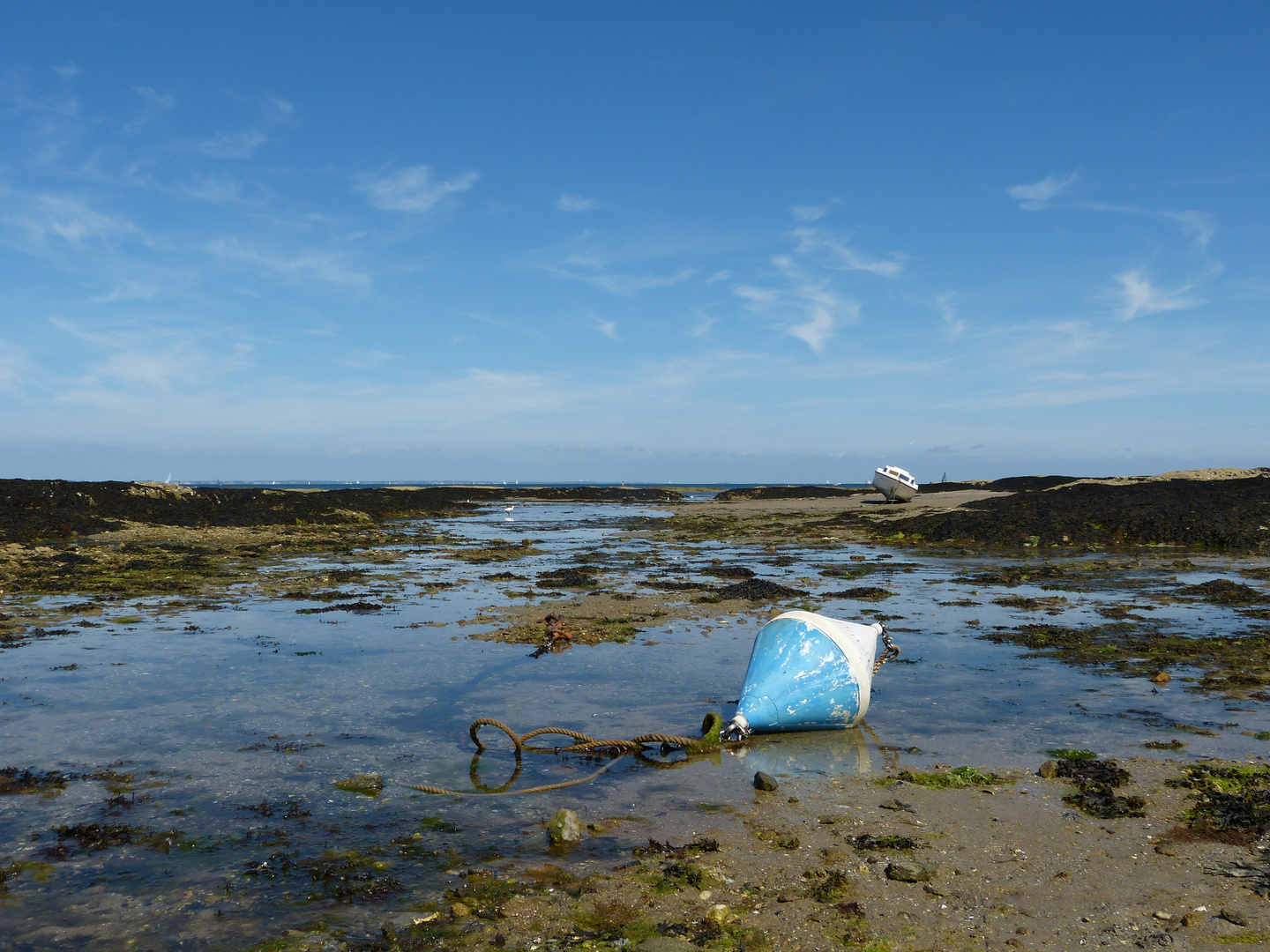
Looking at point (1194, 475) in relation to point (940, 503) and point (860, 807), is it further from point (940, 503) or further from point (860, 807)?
point (860, 807)

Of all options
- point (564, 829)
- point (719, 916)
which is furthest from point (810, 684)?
point (719, 916)

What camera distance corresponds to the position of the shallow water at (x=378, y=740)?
4.86 metres

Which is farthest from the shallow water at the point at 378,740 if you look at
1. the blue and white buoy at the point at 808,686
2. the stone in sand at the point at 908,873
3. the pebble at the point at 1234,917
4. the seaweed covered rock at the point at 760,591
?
the pebble at the point at 1234,917

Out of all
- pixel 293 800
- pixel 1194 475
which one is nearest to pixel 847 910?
pixel 293 800

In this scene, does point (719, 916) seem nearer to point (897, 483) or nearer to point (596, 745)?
point (596, 745)

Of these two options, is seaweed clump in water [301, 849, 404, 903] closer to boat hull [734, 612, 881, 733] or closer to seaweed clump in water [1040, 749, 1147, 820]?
boat hull [734, 612, 881, 733]

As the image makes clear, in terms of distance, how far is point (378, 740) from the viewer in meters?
7.75

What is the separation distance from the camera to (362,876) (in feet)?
16.3

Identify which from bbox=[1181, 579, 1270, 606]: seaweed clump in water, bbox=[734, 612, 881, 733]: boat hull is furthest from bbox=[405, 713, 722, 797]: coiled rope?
bbox=[1181, 579, 1270, 606]: seaweed clump in water

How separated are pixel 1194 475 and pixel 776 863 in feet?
188

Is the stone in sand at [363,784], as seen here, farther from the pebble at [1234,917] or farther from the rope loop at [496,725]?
the pebble at [1234,917]

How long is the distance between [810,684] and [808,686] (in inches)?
1.0

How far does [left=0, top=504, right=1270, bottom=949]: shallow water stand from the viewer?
4.86 metres

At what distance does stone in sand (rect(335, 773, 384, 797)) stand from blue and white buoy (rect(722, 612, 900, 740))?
3384 millimetres
